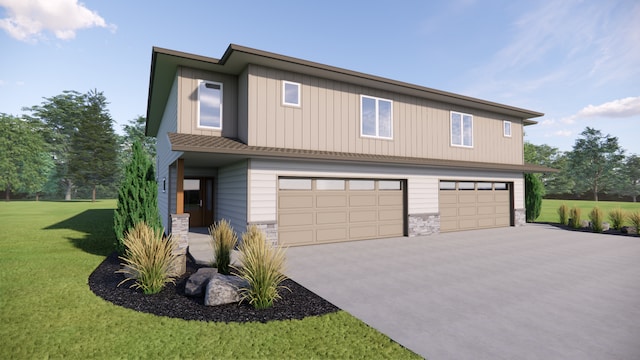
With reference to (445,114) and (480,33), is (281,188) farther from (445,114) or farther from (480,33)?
(480,33)

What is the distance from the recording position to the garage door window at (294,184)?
1012 centimetres

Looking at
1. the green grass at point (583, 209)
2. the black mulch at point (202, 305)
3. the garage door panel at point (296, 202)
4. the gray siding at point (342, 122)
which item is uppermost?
the gray siding at point (342, 122)

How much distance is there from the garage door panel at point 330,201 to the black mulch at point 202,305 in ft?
15.1

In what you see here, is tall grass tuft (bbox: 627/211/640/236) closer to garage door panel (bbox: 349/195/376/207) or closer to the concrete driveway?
the concrete driveway

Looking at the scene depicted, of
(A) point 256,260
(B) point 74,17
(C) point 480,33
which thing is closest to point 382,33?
(C) point 480,33

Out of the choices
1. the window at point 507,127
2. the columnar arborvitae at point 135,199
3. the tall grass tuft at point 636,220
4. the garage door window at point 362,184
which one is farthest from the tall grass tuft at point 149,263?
the tall grass tuft at point 636,220

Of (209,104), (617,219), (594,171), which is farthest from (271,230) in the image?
(594,171)

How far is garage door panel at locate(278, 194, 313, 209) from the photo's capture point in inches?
395

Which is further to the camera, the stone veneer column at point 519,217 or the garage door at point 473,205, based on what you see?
the stone veneer column at point 519,217

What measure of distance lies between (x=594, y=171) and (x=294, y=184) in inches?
2642

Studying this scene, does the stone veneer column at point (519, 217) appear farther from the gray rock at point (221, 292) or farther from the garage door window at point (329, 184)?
the gray rock at point (221, 292)

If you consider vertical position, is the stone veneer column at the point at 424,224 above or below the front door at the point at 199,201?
below

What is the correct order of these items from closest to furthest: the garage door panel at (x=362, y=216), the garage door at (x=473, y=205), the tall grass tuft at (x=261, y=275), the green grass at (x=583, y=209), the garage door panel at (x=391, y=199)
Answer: the tall grass tuft at (x=261, y=275) → the garage door panel at (x=362, y=216) → the garage door panel at (x=391, y=199) → the garage door at (x=473, y=205) → the green grass at (x=583, y=209)

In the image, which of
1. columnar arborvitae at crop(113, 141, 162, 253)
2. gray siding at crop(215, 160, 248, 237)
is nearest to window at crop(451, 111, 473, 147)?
gray siding at crop(215, 160, 248, 237)
